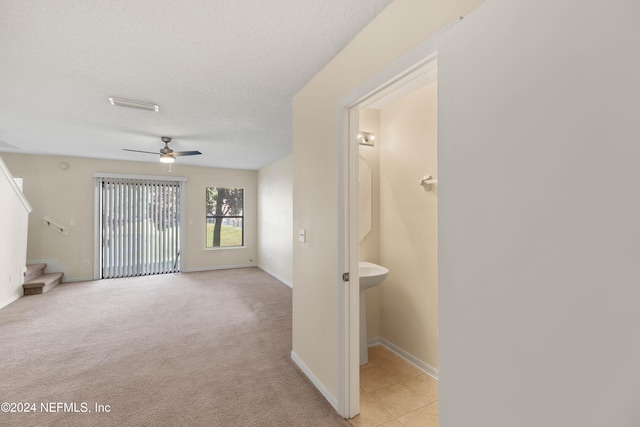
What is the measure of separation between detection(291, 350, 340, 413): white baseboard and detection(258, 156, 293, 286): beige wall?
2.81 m

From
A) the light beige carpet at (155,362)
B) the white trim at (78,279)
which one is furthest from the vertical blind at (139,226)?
the light beige carpet at (155,362)

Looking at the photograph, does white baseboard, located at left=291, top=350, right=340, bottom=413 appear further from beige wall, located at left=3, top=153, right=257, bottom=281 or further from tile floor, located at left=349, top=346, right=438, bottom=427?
beige wall, located at left=3, top=153, right=257, bottom=281

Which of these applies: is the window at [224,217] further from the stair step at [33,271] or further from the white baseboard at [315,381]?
the white baseboard at [315,381]

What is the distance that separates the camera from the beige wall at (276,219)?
5.57m

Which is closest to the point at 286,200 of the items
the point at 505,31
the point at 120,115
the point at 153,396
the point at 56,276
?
the point at 120,115

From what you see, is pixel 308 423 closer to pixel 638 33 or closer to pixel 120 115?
pixel 638 33

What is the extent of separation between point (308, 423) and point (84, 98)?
358 cm

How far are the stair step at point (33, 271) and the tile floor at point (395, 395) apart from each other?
591cm

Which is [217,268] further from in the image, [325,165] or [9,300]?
[325,165]

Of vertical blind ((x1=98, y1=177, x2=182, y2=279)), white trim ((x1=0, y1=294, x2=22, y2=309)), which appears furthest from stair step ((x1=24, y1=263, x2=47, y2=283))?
vertical blind ((x1=98, y1=177, x2=182, y2=279))

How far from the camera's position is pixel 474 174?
0.97 m

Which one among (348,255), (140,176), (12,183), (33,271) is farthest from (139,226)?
(348,255)

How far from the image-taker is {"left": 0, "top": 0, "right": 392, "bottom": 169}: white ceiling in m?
1.60

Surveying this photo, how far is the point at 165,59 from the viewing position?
211cm
